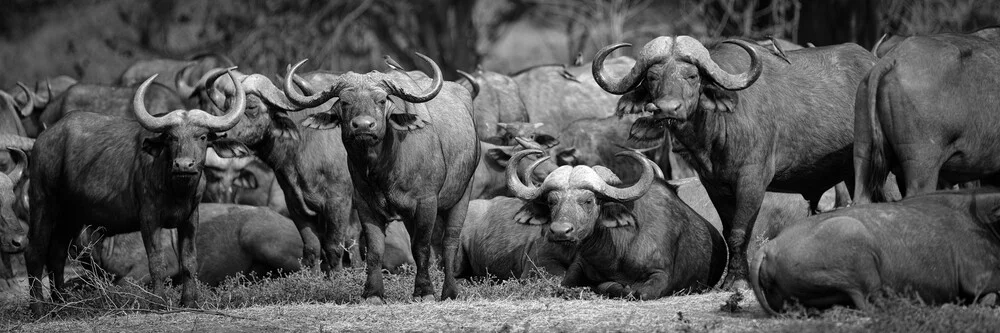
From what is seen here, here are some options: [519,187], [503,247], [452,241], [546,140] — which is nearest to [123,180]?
[452,241]

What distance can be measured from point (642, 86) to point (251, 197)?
7.23m

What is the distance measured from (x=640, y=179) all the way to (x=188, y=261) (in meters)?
3.47

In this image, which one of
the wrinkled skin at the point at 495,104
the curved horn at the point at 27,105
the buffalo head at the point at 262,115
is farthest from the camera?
the curved horn at the point at 27,105

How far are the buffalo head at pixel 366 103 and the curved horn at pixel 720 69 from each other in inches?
71.3

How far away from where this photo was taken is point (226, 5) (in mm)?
31969

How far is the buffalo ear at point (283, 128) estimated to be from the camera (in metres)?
12.5

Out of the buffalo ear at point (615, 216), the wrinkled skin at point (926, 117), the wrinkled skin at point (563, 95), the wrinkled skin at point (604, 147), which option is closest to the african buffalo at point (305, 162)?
the buffalo ear at point (615, 216)

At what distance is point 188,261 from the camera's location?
36.2 feet

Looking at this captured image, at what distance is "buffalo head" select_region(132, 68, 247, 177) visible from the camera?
1048cm

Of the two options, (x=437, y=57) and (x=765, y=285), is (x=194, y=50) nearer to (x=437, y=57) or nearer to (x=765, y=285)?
(x=437, y=57)

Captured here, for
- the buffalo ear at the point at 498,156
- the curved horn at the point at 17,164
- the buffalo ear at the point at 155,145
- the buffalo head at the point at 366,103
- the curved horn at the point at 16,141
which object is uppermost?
the buffalo head at the point at 366,103

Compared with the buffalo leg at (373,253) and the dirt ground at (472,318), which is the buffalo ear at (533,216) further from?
the buffalo leg at (373,253)

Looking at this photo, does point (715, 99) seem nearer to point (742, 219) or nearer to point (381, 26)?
point (742, 219)

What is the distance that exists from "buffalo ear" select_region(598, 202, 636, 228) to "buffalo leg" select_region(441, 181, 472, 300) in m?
1.21
